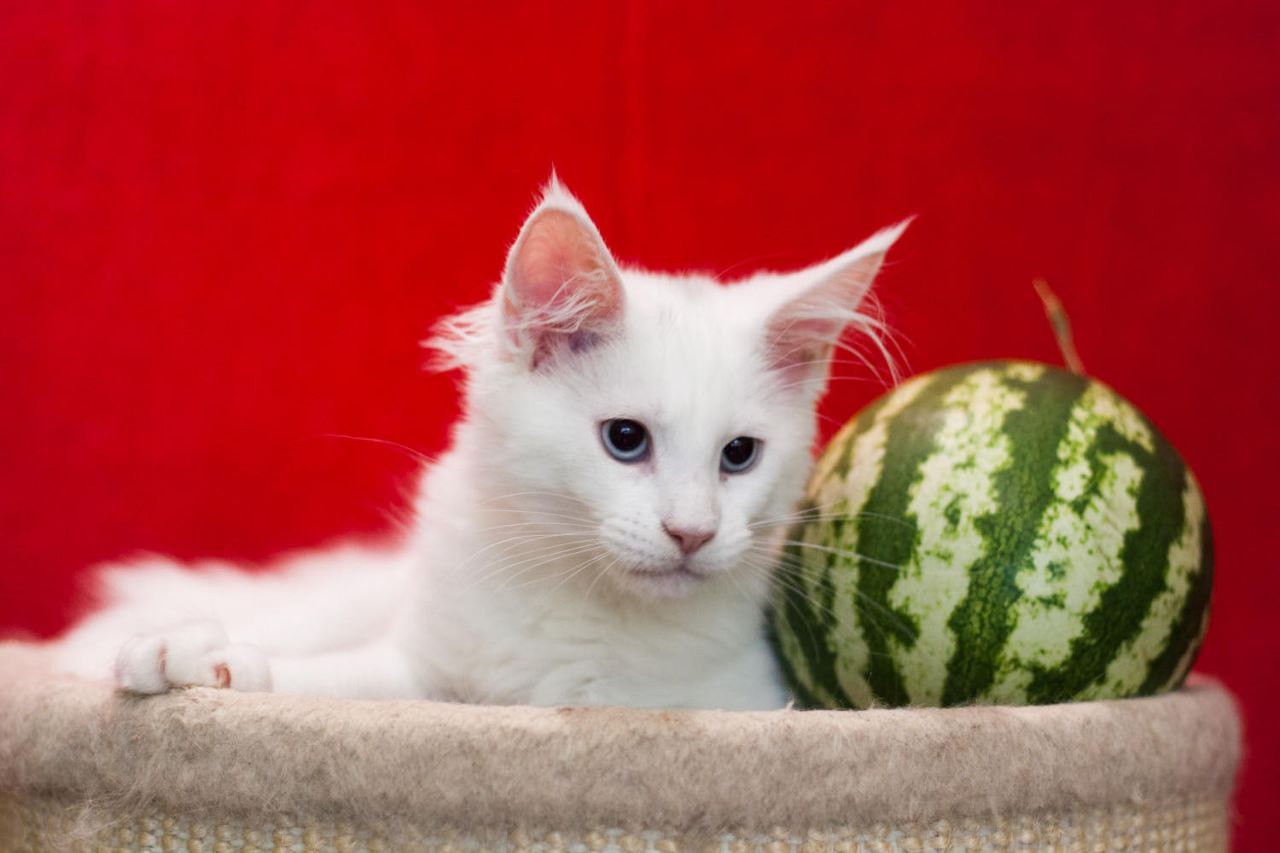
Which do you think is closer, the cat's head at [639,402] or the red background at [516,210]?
the cat's head at [639,402]

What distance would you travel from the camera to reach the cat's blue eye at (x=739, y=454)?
1.25 metres

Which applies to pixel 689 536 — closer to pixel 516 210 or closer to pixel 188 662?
pixel 188 662

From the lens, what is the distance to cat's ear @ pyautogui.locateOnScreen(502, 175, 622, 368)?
3.64 ft

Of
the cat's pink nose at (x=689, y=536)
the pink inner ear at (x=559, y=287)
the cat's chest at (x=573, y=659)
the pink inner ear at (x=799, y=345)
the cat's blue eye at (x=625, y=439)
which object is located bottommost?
the cat's chest at (x=573, y=659)

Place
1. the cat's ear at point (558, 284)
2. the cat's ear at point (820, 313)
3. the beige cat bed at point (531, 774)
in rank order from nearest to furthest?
1. the beige cat bed at point (531, 774)
2. the cat's ear at point (558, 284)
3. the cat's ear at point (820, 313)

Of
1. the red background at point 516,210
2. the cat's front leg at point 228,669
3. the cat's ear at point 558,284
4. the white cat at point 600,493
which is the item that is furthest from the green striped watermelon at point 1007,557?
the red background at point 516,210

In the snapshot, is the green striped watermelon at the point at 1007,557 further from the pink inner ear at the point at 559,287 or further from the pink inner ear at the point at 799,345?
the pink inner ear at the point at 559,287

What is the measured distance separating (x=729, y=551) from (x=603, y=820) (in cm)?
32

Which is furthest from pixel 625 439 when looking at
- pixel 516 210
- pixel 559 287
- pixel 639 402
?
pixel 516 210

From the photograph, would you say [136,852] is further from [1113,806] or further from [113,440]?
[113,440]

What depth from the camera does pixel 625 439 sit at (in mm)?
1189

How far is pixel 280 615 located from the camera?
5.16ft

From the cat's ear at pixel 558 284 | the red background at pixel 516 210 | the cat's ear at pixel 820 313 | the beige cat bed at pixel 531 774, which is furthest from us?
the red background at pixel 516 210

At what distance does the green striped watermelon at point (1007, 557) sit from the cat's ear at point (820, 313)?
12cm
